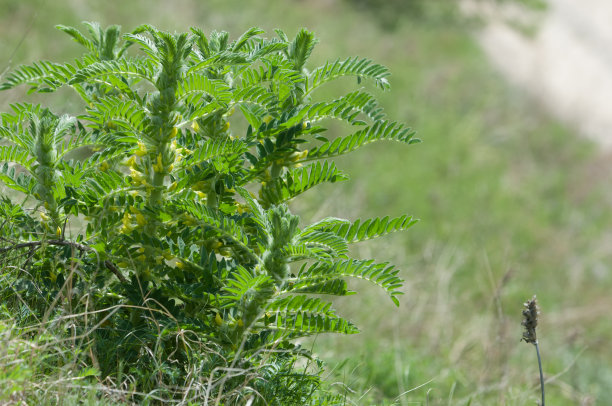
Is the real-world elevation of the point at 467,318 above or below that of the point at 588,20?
below

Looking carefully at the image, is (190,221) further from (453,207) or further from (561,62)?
(561,62)

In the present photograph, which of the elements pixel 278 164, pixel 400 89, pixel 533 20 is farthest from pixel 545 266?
pixel 533 20

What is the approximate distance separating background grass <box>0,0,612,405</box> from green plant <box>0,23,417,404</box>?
0.34 metres

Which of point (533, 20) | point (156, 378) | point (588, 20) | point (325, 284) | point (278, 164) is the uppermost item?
point (588, 20)

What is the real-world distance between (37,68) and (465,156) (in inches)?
314

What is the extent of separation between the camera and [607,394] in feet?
19.0

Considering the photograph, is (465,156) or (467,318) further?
(465,156)

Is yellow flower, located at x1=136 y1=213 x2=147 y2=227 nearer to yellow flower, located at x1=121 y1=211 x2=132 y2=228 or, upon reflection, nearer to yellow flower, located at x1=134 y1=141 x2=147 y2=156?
yellow flower, located at x1=121 y1=211 x2=132 y2=228

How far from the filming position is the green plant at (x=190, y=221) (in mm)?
1792

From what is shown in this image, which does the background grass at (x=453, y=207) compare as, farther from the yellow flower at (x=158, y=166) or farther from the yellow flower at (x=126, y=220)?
the yellow flower at (x=158, y=166)

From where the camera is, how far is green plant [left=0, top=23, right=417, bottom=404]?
179 cm

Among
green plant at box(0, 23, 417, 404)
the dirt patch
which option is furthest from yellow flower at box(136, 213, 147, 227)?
the dirt patch

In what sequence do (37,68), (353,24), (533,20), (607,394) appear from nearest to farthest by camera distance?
(37,68) → (607,394) → (353,24) → (533,20)

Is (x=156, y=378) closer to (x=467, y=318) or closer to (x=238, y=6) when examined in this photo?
(x=467, y=318)
